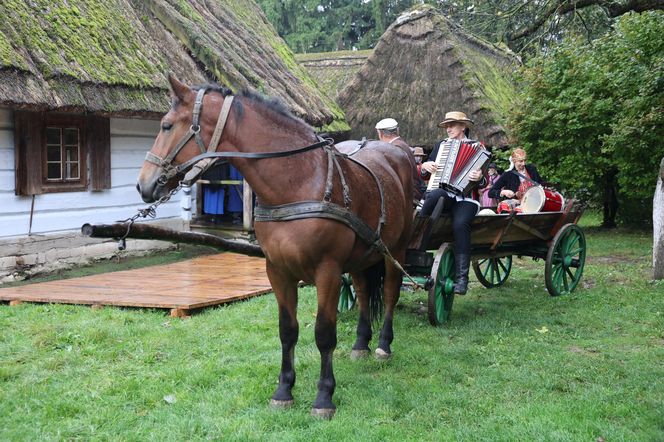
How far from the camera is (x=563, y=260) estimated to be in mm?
8375

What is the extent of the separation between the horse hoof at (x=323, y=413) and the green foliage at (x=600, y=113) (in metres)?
9.80

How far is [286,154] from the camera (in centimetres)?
434

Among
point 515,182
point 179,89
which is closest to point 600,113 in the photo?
point 515,182

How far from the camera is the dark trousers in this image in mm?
6508

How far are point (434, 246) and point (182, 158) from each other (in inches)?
137

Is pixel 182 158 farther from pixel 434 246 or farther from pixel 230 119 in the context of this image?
pixel 434 246

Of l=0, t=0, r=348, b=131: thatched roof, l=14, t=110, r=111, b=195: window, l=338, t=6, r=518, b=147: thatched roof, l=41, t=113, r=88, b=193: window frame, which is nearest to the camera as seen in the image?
l=0, t=0, r=348, b=131: thatched roof

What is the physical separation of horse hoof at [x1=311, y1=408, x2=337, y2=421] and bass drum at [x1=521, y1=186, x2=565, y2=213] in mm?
4762

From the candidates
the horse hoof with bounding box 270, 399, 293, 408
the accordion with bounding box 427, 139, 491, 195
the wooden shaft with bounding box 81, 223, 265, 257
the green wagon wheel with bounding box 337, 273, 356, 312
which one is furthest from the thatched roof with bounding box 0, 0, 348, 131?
the horse hoof with bounding box 270, 399, 293, 408

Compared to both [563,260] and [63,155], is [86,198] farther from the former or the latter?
[563,260]

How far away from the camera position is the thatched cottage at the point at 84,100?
29.1 feet

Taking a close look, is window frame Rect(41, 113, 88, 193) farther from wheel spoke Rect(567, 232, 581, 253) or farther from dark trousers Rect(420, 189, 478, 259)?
wheel spoke Rect(567, 232, 581, 253)

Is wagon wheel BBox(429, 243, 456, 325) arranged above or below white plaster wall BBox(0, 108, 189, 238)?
below

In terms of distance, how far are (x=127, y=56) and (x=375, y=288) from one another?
257 inches
